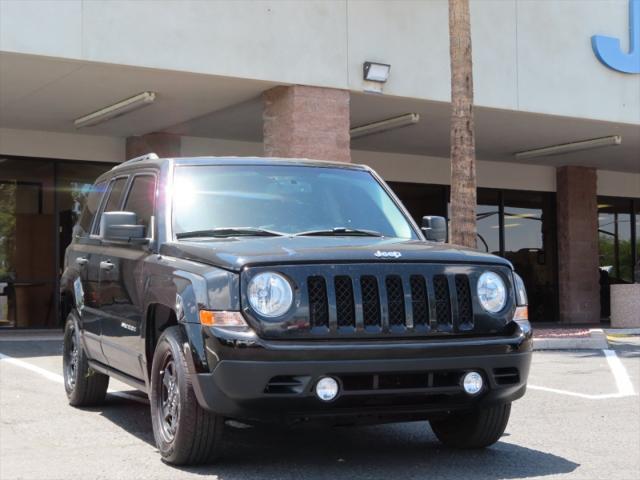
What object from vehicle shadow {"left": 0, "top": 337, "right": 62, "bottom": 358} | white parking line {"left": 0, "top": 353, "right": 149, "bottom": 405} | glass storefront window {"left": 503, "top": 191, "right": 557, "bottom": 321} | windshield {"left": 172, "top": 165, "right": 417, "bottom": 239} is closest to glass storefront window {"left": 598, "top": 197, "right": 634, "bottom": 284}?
glass storefront window {"left": 503, "top": 191, "right": 557, "bottom": 321}

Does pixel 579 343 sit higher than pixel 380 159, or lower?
lower

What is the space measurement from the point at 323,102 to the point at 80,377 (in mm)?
8316

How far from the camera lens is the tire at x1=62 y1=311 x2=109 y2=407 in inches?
300

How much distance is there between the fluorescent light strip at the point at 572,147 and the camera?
20234 millimetres

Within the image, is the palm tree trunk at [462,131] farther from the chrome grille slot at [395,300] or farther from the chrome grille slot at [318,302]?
the chrome grille slot at [318,302]

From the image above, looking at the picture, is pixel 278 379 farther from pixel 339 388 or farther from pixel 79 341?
pixel 79 341

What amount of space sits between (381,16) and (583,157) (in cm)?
936

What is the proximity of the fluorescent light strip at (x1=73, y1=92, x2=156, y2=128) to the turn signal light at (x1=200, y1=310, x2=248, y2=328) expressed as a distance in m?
10.8

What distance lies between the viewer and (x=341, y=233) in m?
6.19

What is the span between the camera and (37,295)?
19.3 m

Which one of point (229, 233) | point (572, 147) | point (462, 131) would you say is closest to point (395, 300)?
point (229, 233)

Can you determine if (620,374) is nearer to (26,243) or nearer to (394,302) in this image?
(394,302)

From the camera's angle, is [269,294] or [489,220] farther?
[489,220]

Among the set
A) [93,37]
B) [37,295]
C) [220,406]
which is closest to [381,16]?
[93,37]
